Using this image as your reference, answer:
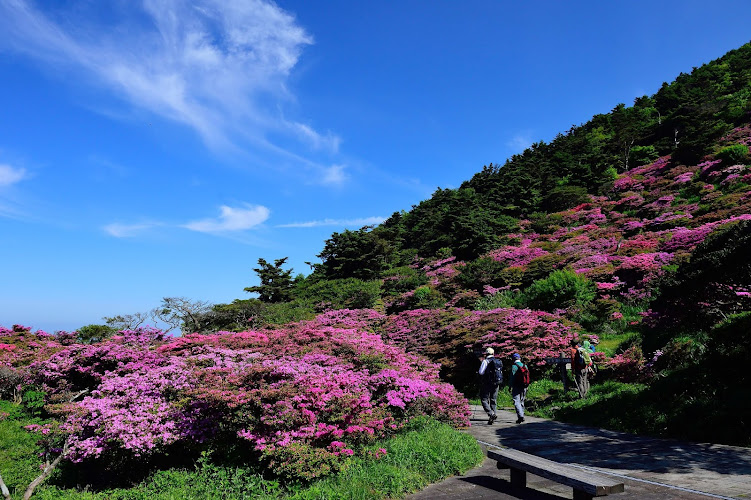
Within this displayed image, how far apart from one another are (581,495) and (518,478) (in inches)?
42.6

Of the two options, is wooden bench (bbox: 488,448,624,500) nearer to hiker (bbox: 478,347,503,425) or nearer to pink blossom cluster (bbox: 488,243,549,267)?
hiker (bbox: 478,347,503,425)

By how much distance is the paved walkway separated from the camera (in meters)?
4.51

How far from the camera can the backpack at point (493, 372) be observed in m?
9.16

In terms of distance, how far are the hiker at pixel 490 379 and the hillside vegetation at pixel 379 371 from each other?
0.89m

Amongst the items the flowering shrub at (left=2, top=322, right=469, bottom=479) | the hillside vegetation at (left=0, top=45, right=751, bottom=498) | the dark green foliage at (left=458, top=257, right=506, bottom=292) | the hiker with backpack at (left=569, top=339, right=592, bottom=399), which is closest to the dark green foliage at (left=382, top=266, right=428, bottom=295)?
the hillside vegetation at (left=0, top=45, right=751, bottom=498)

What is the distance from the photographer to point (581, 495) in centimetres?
412

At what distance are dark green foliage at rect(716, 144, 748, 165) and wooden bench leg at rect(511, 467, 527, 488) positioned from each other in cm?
3183

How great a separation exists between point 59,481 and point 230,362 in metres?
3.73

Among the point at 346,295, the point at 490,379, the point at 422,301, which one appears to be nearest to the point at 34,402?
the point at 490,379

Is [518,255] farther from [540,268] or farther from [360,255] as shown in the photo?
[360,255]

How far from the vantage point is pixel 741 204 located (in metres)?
19.8

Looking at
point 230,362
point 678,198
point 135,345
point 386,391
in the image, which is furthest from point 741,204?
point 135,345

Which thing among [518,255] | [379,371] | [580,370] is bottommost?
[379,371]

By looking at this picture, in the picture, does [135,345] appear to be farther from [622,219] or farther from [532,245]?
[622,219]
